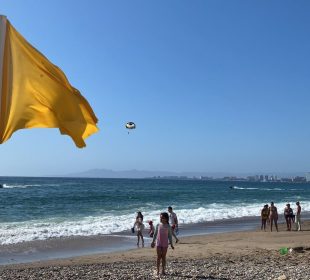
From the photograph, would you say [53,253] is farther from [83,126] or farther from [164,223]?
[83,126]

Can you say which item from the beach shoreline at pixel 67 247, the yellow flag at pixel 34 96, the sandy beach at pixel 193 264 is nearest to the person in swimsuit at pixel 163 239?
the sandy beach at pixel 193 264

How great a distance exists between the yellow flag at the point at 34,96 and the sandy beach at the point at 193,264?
684cm

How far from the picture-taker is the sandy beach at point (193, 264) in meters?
11.3

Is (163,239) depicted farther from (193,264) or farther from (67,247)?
(67,247)

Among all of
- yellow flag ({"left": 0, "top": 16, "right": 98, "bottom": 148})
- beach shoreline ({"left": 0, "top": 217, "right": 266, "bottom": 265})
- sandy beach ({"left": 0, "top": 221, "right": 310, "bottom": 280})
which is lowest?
beach shoreline ({"left": 0, "top": 217, "right": 266, "bottom": 265})

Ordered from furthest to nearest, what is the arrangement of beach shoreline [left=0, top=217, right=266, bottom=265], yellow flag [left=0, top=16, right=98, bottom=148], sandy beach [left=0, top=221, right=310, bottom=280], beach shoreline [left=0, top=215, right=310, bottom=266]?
1. beach shoreline [left=0, top=217, right=266, bottom=265]
2. beach shoreline [left=0, top=215, right=310, bottom=266]
3. sandy beach [left=0, top=221, right=310, bottom=280]
4. yellow flag [left=0, top=16, right=98, bottom=148]

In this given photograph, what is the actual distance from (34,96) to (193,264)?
9085 millimetres

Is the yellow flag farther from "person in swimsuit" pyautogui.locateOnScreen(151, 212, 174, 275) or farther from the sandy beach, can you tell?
the sandy beach

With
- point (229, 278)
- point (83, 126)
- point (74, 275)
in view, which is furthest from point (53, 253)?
point (83, 126)

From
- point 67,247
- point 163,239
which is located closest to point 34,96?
point 163,239

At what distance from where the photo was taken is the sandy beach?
37.1ft

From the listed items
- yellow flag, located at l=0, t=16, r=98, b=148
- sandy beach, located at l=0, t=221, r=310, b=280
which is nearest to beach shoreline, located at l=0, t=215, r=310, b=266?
sandy beach, located at l=0, t=221, r=310, b=280

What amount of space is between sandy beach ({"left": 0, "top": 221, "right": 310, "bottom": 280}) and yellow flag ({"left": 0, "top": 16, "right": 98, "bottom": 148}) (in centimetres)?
684

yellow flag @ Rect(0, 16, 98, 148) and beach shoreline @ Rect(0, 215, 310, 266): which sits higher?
yellow flag @ Rect(0, 16, 98, 148)
